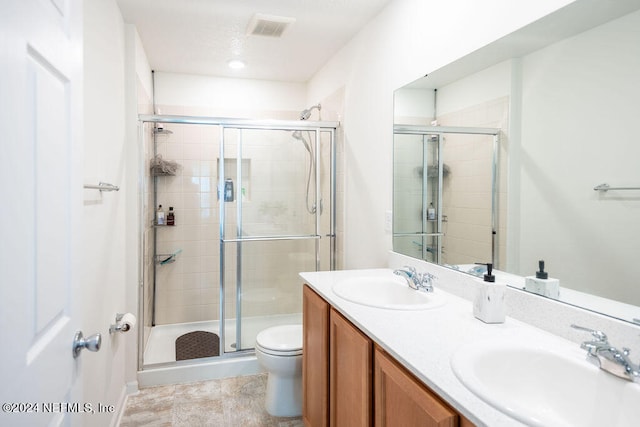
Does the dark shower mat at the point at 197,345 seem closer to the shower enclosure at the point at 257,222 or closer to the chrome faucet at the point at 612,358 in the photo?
the shower enclosure at the point at 257,222

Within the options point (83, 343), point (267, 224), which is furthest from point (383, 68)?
point (83, 343)

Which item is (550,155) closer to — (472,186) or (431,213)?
(472,186)

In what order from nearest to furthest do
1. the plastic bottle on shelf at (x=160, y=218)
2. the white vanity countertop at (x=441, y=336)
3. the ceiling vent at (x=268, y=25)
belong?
the white vanity countertop at (x=441, y=336), the ceiling vent at (x=268, y=25), the plastic bottle on shelf at (x=160, y=218)

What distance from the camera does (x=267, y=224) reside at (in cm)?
305

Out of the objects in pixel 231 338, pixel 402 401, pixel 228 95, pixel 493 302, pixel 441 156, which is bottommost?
pixel 231 338

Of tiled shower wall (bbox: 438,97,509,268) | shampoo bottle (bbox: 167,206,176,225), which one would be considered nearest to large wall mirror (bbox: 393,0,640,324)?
tiled shower wall (bbox: 438,97,509,268)

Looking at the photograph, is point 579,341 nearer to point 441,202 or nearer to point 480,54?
point 441,202

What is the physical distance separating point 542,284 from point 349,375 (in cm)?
78

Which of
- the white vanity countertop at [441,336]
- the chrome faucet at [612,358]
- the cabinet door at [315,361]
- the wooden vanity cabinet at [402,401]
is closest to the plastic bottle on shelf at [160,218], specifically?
the cabinet door at [315,361]

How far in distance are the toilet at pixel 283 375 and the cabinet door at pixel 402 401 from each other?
1.12m

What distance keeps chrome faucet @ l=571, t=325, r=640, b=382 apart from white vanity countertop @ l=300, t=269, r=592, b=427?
13 centimetres

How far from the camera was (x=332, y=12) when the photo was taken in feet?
7.95

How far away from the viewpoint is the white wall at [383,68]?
1.59 meters

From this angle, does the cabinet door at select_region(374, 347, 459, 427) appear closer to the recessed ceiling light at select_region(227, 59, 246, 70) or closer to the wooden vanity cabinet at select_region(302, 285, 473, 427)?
the wooden vanity cabinet at select_region(302, 285, 473, 427)
